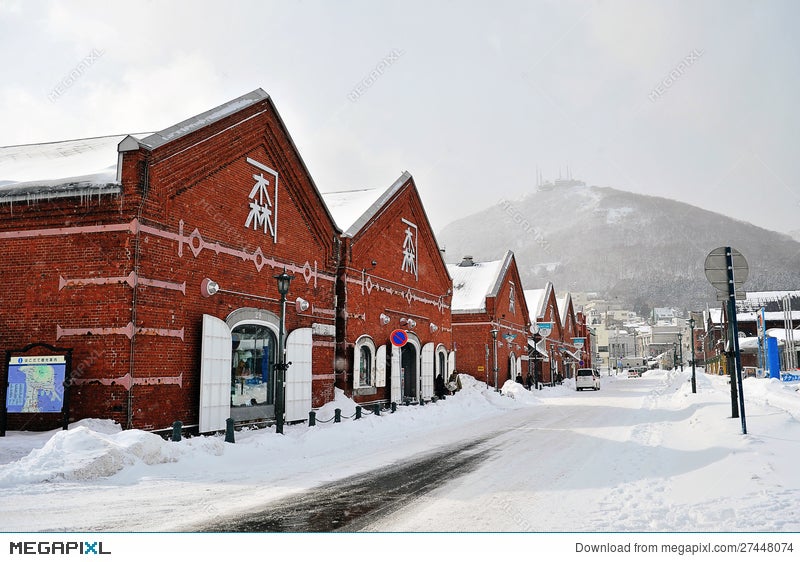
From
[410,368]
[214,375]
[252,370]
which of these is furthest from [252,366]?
[410,368]

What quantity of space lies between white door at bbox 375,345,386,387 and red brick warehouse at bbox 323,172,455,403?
4cm

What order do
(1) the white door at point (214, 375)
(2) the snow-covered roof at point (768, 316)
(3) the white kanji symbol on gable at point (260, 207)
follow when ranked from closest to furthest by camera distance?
(1) the white door at point (214, 375) < (3) the white kanji symbol on gable at point (260, 207) < (2) the snow-covered roof at point (768, 316)

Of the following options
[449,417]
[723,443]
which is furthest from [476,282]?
[723,443]

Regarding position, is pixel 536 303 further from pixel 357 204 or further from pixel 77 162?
pixel 77 162

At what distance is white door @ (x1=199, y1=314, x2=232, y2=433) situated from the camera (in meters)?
14.2

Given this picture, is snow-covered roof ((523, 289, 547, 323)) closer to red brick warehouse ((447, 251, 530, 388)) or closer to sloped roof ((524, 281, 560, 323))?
sloped roof ((524, 281, 560, 323))

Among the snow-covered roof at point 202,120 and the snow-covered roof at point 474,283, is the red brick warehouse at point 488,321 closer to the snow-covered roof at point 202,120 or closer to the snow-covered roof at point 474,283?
the snow-covered roof at point 474,283

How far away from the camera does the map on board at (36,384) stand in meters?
12.0

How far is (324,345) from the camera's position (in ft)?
65.9

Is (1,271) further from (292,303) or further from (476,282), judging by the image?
(476,282)

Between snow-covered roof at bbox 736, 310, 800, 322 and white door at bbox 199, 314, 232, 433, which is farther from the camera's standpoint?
snow-covered roof at bbox 736, 310, 800, 322

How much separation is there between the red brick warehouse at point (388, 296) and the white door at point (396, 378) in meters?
0.04

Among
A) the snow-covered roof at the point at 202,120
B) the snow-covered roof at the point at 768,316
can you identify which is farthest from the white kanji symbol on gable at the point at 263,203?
the snow-covered roof at the point at 768,316

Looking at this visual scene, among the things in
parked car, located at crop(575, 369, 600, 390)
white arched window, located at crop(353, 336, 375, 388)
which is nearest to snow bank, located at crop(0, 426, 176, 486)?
white arched window, located at crop(353, 336, 375, 388)
